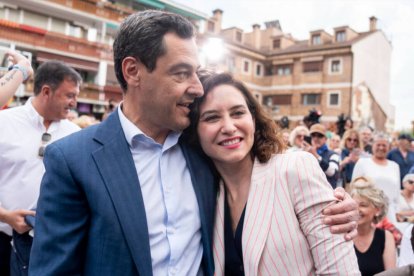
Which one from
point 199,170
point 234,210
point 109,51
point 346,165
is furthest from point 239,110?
point 109,51

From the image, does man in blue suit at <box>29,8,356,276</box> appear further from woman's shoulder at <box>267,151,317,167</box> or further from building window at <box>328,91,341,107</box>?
building window at <box>328,91,341,107</box>

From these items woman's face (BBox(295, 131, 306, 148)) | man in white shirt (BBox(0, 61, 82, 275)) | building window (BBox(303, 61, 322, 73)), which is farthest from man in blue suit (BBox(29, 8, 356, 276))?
building window (BBox(303, 61, 322, 73))

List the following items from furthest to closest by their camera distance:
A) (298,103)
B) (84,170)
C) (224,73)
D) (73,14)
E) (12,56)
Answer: (298,103) → (73,14) → (12,56) → (224,73) → (84,170)

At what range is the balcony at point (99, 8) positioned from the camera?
843 inches

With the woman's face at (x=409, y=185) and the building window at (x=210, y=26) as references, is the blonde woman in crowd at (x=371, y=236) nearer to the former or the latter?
the woman's face at (x=409, y=185)

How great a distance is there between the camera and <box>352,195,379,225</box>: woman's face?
3.67m

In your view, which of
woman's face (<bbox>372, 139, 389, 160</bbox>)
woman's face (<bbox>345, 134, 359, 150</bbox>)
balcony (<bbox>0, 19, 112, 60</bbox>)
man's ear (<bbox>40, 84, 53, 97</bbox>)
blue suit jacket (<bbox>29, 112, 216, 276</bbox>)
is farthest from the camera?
balcony (<bbox>0, 19, 112, 60</bbox>)

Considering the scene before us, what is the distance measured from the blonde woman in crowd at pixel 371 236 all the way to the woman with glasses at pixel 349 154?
2.40m

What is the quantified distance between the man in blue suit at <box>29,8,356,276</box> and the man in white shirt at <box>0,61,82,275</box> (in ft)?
3.65

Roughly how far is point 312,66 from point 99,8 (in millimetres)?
16152

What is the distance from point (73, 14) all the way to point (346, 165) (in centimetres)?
1987

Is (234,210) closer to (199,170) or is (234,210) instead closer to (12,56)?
(199,170)

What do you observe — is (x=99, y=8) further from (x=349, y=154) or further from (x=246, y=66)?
(x=349, y=154)

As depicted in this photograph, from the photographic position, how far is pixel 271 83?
31.0m
